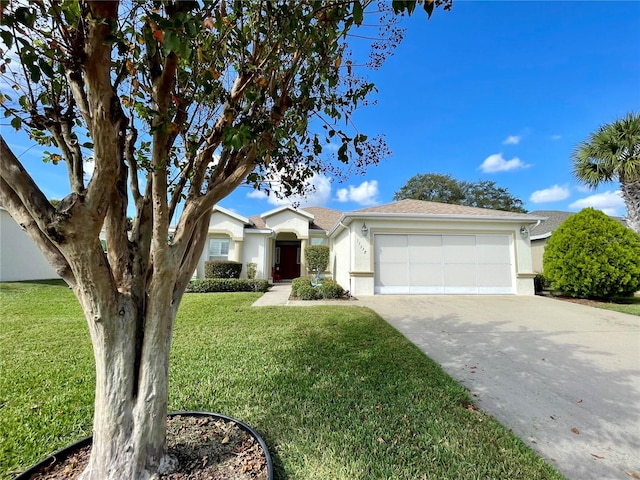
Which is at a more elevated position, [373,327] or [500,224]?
[500,224]

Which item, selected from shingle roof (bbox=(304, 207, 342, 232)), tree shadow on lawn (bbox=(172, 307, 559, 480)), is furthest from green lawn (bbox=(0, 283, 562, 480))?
shingle roof (bbox=(304, 207, 342, 232))

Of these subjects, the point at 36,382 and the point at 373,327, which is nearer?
the point at 36,382

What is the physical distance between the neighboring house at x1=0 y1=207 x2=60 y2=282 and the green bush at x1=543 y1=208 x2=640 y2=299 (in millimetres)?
23533

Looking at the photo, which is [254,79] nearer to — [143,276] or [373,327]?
[143,276]

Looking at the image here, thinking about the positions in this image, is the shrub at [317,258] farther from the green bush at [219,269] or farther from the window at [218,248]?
the window at [218,248]

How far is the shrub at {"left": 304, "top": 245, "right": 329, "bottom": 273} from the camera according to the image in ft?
58.1

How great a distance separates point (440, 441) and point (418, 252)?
34.0 feet

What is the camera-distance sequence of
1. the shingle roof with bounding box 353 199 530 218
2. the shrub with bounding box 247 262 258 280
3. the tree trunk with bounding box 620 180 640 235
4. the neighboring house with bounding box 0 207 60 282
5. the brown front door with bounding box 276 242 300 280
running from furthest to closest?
the brown front door with bounding box 276 242 300 280 < the shrub with bounding box 247 262 258 280 < the neighboring house with bounding box 0 207 60 282 < the shingle roof with bounding box 353 199 530 218 < the tree trunk with bounding box 620 180 640 235

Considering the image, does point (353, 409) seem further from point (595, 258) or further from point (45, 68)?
point (595, 258)

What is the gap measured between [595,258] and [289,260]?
713 inches

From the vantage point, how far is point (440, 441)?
264 cm

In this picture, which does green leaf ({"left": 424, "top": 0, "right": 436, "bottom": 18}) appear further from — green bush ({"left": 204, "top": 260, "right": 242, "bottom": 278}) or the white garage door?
green bush ({"left": 204, "top": 260, "right": 242, "bottom": 278})

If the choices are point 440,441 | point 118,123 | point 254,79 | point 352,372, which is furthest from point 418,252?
point 118,123

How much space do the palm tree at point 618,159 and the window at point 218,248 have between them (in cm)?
1952
